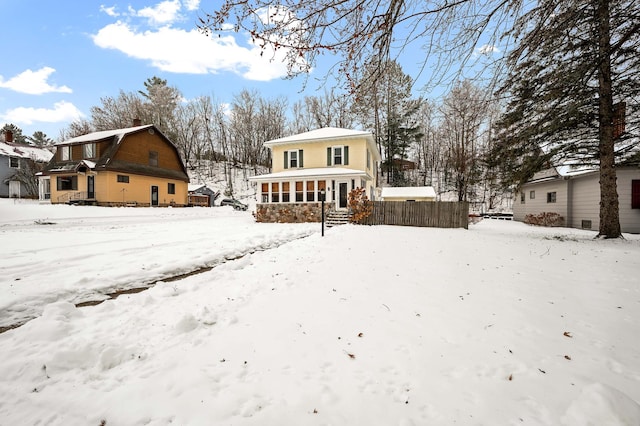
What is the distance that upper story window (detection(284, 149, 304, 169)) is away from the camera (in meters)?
20.6

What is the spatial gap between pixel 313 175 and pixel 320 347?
15.8m

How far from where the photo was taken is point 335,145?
64.8 ft

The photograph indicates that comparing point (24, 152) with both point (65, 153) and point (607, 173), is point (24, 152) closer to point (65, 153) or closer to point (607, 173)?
point (65, 153)

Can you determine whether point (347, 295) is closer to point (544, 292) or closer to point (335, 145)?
point (544, 292)

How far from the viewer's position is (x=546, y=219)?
Result: 1742 centimetres

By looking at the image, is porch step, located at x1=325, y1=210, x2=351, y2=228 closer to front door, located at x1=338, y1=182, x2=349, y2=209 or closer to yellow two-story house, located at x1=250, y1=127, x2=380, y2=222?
yellow two-story house, located at x1=250, y1=127, x2=380, y2=222

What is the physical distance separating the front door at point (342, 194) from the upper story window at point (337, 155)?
234 centimetres

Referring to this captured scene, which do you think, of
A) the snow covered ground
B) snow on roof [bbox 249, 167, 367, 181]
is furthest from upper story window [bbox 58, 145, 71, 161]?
the snow covered ground

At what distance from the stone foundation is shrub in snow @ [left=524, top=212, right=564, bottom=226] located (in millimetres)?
14314

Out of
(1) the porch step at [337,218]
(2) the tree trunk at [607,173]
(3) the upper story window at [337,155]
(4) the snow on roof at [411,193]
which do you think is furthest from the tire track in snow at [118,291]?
(4) the snow on roof at [411,193]

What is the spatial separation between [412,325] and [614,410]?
4.90 feet

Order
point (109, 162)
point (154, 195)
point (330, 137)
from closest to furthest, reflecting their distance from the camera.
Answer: point (330, 137) < point (109, 162) < point (154, 195)

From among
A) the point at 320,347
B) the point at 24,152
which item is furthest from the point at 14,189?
the point at 320,347

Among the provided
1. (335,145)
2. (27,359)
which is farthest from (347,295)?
(335,145)
